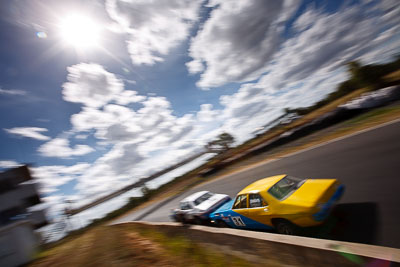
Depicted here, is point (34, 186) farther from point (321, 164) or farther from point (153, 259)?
point (321, 164)

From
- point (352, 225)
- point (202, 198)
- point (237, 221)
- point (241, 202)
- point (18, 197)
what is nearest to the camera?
point (352, 225)

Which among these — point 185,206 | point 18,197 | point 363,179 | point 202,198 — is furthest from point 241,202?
point 18,197

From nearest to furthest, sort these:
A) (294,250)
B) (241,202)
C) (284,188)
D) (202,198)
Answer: (294,250), (284,188), (241,202), (202,198)

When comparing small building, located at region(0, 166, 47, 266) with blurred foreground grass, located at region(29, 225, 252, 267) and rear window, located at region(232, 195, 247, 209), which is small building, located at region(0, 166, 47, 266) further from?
rear window, located at region(232, 195, 247, 209)

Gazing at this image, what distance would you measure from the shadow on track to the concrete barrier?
1293mm

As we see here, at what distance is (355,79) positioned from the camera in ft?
74.9

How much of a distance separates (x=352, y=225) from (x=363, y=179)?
224 cm

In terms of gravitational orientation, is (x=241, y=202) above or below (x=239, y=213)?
above

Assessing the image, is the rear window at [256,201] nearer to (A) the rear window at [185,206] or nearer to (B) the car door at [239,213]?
(B) the car door at [239,213]

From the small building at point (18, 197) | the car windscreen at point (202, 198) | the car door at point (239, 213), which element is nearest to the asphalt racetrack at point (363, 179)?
the car door at point (239, 213)

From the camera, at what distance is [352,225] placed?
4.02m

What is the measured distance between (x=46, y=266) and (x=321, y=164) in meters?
11.0

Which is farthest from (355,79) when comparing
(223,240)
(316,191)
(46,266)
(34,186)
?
(34,186)

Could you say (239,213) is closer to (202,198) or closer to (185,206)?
(202,198)
